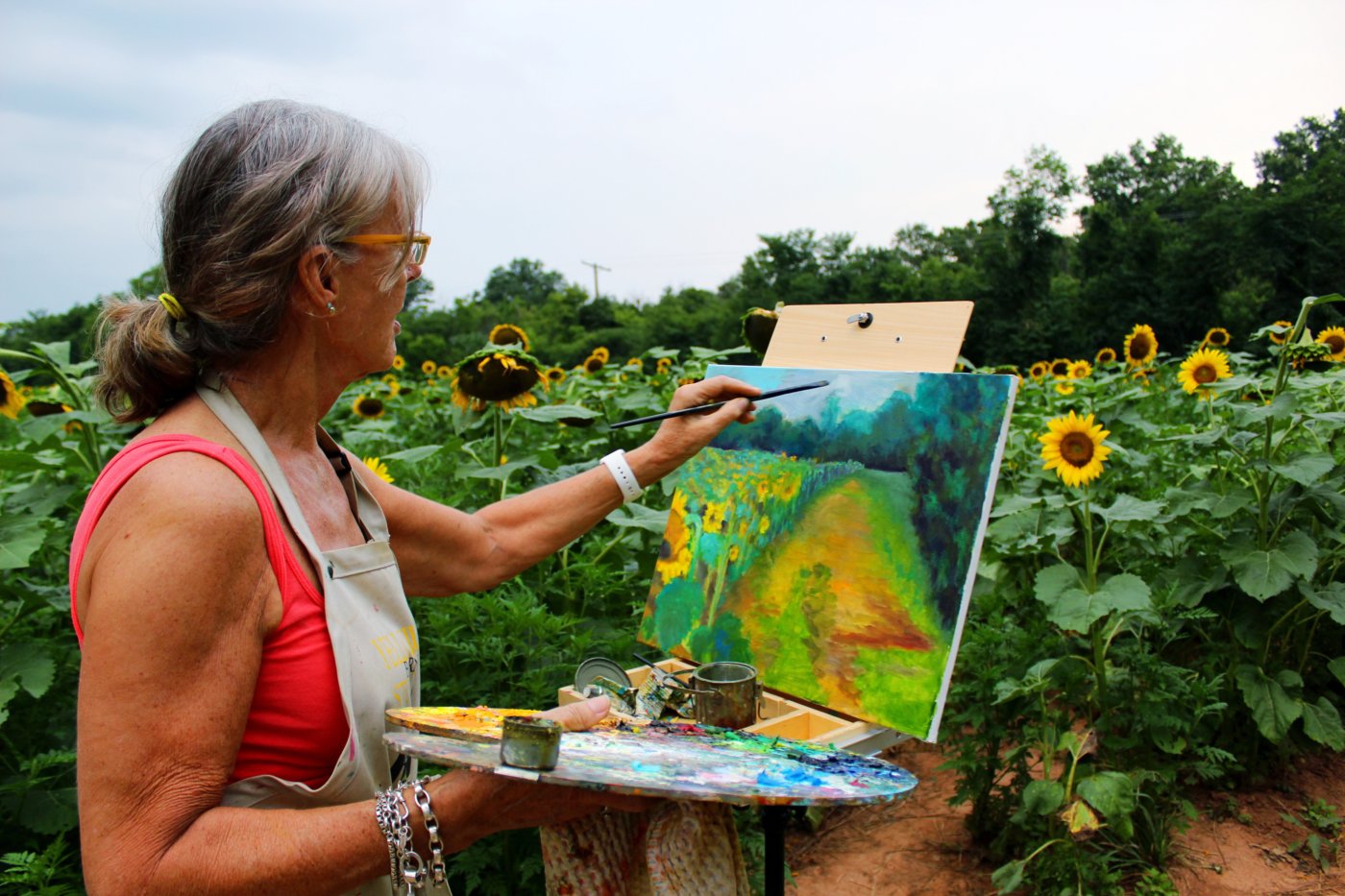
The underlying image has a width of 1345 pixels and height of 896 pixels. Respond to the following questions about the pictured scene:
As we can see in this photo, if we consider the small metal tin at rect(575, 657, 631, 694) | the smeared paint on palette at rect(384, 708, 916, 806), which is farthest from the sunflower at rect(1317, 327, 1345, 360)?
the smeared paint on palette at rect(384, 708, 916, 806)

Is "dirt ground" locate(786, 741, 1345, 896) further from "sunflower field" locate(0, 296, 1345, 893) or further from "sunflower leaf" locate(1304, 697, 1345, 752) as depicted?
"sunflower leaf" locate(1304, 697, 1345, 752)

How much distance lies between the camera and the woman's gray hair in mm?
1299

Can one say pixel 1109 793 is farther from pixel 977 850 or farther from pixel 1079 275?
pixel 1079 275

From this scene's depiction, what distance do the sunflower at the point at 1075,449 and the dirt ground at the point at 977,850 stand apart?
1.15m

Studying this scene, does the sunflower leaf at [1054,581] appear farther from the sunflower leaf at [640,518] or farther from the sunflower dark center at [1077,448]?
the sunflower leaf at [640,518]

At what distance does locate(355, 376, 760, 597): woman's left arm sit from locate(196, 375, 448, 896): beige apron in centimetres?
47

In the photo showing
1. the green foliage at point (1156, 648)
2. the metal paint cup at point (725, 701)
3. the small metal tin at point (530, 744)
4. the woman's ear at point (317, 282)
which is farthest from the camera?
the green foliage at point (1156, 648)

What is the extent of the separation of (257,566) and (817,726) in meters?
1.14

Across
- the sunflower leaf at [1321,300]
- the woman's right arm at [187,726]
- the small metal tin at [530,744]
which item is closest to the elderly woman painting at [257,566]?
the woman's right arm at [187,726]

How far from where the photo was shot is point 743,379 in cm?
229

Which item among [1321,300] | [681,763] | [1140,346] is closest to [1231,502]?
[1321,300]

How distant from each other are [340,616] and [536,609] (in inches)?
49.2

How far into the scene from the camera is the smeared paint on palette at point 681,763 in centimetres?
104

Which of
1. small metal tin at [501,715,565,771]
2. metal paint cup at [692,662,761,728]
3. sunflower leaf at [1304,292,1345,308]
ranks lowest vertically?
metal paint cup at [692,662,761,728]
